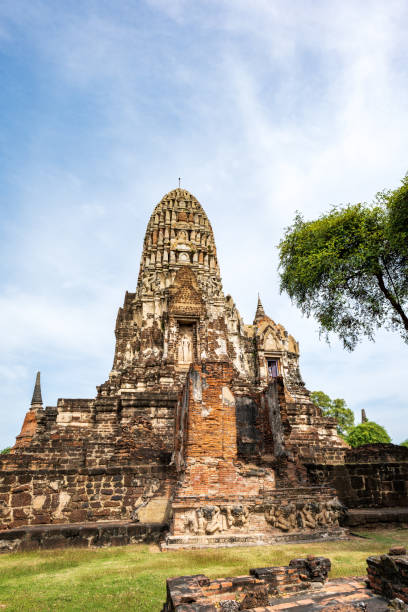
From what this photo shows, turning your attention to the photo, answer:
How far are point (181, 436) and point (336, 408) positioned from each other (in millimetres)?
31691

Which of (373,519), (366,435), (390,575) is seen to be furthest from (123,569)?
(366,435)

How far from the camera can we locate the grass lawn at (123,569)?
442 cm

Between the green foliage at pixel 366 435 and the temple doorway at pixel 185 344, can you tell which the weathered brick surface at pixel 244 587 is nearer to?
the temple doorway at pixel 185 344

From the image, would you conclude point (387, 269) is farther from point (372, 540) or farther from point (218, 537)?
point (218, 537)

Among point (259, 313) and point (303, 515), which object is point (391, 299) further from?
point (259, 313)

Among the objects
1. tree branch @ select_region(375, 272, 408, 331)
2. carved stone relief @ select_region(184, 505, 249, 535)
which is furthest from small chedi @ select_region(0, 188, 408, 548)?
tree branch @ select_region(375, 272, 408, 331)

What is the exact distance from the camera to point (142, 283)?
923 inches

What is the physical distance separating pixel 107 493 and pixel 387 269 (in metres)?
10.8

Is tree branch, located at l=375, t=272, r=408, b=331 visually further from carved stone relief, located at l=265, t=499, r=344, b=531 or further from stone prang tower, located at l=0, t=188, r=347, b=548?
carved stone relief, located at l=265, t=499, r=344, b=531

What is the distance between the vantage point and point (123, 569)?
5633 mm

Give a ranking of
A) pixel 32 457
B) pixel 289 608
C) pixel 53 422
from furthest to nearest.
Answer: pixel 53 422
pixel 32 457
pixel 289 608

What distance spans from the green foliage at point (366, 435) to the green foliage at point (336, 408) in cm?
162

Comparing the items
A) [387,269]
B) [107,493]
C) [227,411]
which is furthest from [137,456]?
[387,269]

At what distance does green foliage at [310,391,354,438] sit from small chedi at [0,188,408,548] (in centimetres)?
1741
